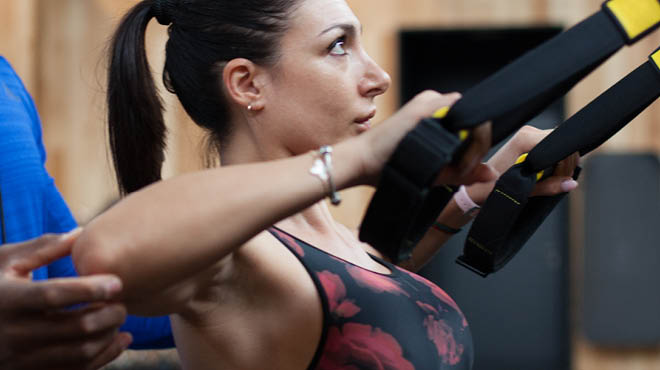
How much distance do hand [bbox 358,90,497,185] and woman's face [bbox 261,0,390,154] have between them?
12.0 inches

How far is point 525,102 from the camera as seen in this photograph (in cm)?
70

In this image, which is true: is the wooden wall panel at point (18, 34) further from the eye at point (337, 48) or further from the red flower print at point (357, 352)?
the red flower print at point (357, 352)

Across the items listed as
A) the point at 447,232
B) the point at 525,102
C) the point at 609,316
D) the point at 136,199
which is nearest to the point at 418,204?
the point at 525,102

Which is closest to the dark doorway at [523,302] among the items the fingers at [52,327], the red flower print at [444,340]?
the red flower print at [444,340]

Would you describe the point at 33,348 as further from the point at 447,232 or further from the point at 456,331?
the point at 447,232

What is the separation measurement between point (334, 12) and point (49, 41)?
8.31 ft

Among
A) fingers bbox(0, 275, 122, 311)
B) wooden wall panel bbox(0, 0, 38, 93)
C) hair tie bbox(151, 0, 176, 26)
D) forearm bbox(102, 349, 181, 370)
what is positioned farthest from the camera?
wooden wall panel bbox(0, 0, 38, 93)

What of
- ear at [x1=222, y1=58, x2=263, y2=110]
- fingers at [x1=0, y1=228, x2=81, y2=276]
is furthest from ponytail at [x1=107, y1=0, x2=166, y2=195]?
fingers at [x1=0, y1=228, x2=81, y2=276]

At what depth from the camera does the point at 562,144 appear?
0.96 meters

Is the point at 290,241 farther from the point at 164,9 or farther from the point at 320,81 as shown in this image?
the point at 164,9

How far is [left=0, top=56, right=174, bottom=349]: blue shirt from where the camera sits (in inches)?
39.6

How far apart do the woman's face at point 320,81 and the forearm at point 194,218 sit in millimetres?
307

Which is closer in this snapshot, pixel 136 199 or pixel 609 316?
pixel 136 199

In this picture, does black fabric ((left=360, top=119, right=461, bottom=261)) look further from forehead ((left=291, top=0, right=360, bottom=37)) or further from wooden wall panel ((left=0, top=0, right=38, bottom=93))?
wooden wall panel ((left=0, top=0, right=38, bottom=93))
